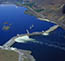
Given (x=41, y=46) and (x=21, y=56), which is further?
(x=41, y=46)

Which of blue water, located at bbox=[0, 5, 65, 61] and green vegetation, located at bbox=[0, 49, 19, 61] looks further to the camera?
blue water, located at bbox=[0, 5, 65, 61]

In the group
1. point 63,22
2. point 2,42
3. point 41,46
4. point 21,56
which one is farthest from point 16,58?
point 63,22

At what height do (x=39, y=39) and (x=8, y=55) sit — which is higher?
(x=8, y=55)

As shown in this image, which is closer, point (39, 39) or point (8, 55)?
point (8, 55)

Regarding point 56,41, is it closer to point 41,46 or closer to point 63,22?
point 41,46

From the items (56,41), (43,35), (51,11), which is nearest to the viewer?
(56,41)

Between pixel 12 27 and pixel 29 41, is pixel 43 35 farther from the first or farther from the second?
pixel 12 27

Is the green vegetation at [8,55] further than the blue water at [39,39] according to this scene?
No

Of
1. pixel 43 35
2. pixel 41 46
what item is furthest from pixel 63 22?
pixel 41 46

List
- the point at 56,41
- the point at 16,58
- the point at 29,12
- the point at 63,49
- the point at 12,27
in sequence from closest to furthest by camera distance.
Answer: the point at 16,58 < the point at 63,49 < the point at 56,41 < the point at 12,27 < the point at 29,12
